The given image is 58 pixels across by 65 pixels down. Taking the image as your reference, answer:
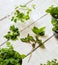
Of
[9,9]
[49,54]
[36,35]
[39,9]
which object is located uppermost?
[9,9]

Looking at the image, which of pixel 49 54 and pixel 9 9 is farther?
pixel 9 9

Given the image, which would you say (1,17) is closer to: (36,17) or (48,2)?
(36,17)

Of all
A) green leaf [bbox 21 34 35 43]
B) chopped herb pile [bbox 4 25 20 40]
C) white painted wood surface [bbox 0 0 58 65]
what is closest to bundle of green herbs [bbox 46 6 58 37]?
white painted wood surface [bbox 0 0 58 65]

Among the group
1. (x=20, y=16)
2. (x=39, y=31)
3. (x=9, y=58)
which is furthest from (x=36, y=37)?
(x=9, y=58)

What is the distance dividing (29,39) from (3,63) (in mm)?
534

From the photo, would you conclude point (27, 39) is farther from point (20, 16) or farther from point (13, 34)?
point (20, 16)

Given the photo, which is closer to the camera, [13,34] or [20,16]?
[13,34]

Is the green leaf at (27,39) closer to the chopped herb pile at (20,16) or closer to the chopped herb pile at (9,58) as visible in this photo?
the chopped herb pile at (20,16)

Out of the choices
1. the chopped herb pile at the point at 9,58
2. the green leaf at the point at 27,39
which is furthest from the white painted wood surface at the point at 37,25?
the chopped herb pile at the point at 9,58

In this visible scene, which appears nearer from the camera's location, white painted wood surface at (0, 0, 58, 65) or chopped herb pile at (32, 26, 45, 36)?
white painted wood surface at (0, 0, 58, 65)

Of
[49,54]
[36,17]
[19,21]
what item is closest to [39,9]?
[36,17]

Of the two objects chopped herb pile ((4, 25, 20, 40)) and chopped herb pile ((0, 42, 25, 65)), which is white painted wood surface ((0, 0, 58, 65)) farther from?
chopped herb pile ((0, 42, 25, 65))

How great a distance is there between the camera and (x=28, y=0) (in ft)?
7.04

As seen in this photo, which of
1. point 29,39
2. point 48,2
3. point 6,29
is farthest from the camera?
point 48,2
